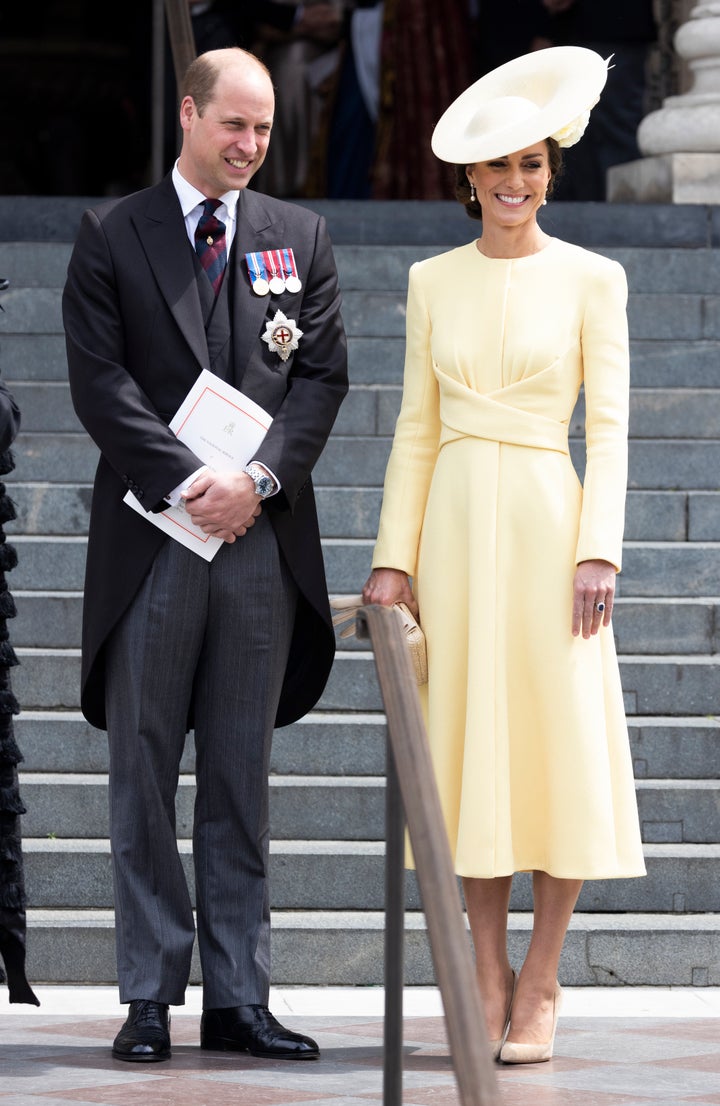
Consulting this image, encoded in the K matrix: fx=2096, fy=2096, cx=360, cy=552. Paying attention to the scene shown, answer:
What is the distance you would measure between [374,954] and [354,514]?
210cm

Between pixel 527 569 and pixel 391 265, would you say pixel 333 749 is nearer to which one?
pixel 527 569

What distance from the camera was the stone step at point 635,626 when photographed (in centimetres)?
673

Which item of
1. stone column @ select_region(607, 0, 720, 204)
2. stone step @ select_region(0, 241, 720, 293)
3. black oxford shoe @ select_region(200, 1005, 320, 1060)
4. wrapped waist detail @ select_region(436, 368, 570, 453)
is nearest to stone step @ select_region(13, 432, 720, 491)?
stone step @ select_region(0, 241, 720, 293)

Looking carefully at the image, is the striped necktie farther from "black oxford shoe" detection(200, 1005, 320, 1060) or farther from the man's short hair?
"black oxford shoe" detection(200, 1005, 320, 1060)

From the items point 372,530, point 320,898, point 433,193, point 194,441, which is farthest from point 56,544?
point 433,193

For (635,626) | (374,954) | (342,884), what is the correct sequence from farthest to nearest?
(635,626), (342,884), (374,954)

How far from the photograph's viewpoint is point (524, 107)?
4.64 metres

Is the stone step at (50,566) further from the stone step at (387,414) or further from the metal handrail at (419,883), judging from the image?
the metal handrail at (419,883)

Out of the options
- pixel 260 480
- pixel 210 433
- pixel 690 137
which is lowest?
pixel 260 480

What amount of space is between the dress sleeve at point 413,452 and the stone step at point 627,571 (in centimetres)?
218

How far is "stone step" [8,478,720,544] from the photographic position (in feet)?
23.8

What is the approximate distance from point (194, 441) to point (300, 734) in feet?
6.18

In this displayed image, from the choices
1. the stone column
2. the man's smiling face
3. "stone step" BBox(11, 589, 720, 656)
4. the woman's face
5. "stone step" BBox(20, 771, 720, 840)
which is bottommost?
A: "stone step" BBox(20, 771, 720, 840)

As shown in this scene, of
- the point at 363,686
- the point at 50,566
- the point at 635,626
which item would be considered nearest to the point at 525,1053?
the point at 363,686
